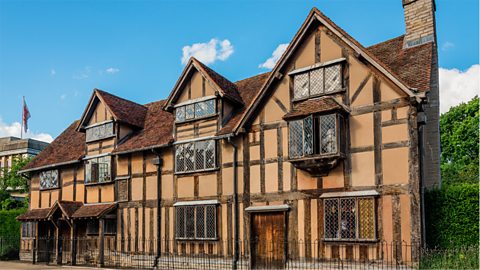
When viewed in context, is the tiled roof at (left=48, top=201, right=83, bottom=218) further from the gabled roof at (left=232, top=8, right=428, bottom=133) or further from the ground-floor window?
the gabled roof at (left=232, top=8, right=428, bottom=133)

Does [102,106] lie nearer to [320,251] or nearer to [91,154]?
[91,154]

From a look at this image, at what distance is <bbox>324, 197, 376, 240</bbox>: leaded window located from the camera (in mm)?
15531

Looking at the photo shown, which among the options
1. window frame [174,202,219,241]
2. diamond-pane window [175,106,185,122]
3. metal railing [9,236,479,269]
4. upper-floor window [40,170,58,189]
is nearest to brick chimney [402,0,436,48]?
metal railing [9,236,479,269]

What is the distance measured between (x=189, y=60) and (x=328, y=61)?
692 centimetres

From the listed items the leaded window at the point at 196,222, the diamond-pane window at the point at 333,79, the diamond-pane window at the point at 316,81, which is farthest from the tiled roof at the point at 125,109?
the diamond-pane window at the point at 333,79

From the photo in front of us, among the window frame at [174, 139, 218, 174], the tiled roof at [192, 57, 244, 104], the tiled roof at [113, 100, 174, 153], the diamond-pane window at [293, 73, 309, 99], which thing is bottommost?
the window frame at [174, 139, 218, 174]

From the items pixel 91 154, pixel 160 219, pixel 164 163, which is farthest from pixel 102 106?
pixel 160 219

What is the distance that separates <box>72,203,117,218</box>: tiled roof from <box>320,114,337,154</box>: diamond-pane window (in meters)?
11.7

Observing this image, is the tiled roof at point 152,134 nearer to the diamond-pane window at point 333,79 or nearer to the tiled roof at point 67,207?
the tiled roof at point 67,207

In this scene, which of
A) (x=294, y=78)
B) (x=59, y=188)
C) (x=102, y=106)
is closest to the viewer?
(x=294, y=78)

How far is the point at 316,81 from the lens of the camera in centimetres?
1762

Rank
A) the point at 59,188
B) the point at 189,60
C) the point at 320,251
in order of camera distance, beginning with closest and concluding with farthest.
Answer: the point at 320,251, the point at 189,60, the point at 59,188

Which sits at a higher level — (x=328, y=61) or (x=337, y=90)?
(x=328, y=61)

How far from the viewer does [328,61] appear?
17266 mm
